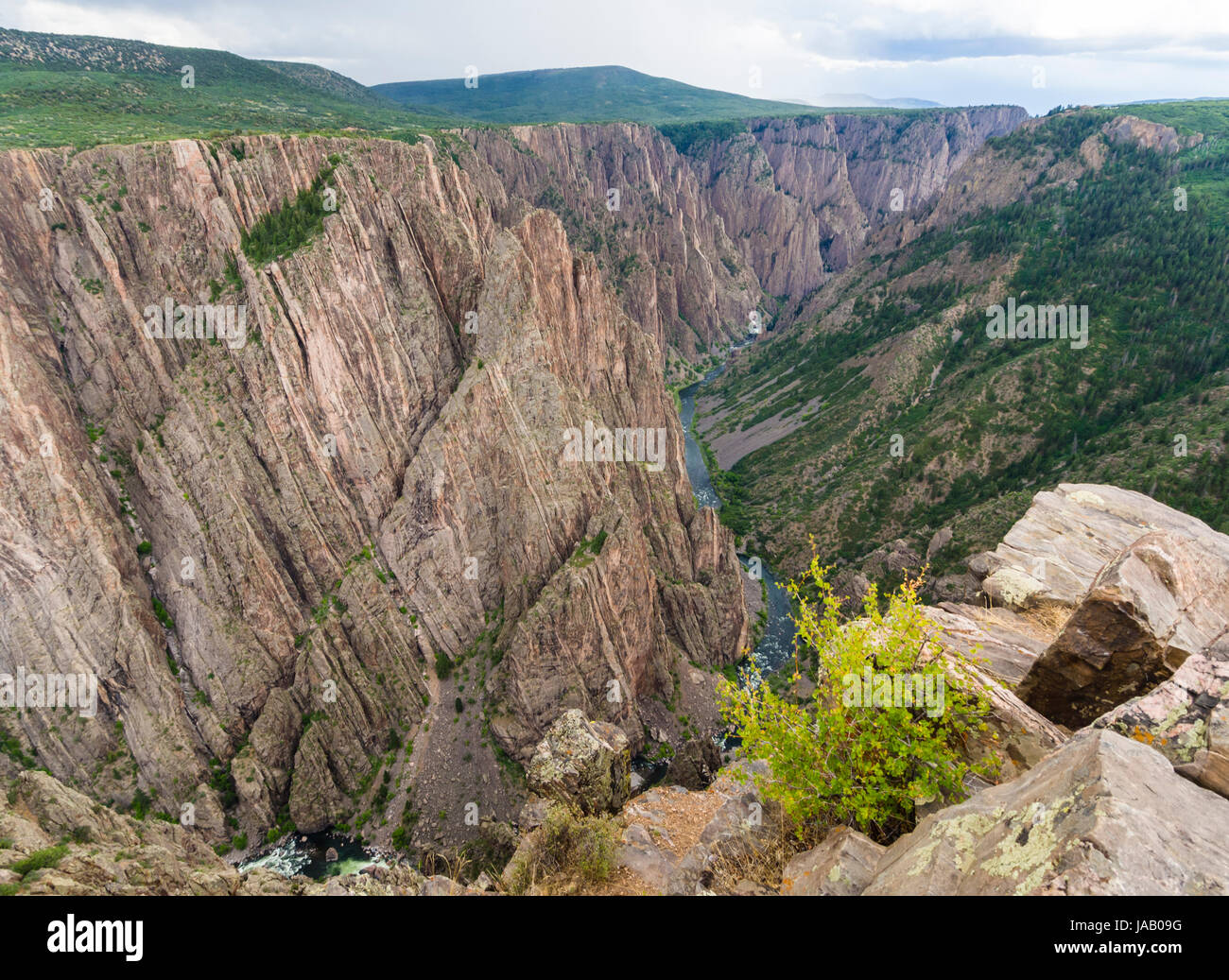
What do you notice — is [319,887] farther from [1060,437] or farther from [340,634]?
[1060,437]

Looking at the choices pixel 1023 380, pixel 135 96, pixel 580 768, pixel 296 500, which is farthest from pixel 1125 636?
pixel 135 96

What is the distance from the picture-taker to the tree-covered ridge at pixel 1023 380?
78500mm

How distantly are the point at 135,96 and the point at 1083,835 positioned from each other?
143218mm

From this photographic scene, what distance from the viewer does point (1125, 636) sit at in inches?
507

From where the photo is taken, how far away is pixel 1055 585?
67.1 ft

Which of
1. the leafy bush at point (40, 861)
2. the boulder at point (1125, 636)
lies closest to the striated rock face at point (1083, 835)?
the boulder at point (1125, 636)

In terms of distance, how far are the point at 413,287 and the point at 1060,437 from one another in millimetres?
90670

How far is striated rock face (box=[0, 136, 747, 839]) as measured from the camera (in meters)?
50.7

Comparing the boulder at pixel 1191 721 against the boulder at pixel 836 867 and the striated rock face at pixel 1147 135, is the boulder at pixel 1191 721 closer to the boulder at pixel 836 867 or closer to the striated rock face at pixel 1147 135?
the boulder at pixel 836 867

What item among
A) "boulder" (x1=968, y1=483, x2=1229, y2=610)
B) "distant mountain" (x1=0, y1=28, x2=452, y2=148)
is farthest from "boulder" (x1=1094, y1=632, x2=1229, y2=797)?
"distant mountain" (x1=0, y1=28, x2=452, y2=148)

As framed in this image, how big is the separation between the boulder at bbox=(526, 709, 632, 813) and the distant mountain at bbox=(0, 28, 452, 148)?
71.5 metres

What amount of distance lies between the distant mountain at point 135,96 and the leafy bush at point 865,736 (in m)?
79.3
